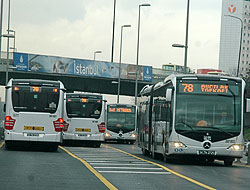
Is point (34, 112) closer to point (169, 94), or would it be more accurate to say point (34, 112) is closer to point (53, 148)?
point (53, 148)

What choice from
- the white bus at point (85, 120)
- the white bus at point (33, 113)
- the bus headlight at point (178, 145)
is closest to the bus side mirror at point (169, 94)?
the bus headlight at point (178, 145)

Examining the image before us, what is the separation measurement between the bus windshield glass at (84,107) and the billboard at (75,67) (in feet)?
102

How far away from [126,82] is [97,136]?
141 ft

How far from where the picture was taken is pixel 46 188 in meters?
12.6

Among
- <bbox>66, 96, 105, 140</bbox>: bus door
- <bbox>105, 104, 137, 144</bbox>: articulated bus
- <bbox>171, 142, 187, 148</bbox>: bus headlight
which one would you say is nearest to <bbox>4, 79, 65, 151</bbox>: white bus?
<bbox>171, 142, 187, 148</bbox>: bus headlight

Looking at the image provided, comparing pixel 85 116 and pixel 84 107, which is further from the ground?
pixel 84 107

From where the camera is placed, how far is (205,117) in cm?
2191

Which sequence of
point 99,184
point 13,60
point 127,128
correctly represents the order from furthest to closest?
point 13,60 → point 127,128 → point 99,184

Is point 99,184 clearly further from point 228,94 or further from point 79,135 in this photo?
point 79,135

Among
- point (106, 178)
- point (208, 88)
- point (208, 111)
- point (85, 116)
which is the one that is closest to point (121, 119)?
point (85, 116)

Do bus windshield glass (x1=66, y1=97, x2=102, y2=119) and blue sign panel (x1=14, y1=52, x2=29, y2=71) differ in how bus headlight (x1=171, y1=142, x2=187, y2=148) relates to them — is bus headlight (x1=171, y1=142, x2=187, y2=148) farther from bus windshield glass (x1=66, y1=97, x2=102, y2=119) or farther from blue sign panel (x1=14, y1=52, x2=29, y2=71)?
blue sign panel (x1=14, y1=52, x2=29, y2=71)

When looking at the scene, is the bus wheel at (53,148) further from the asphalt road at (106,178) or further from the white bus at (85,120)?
the asphalt road at (106,178)

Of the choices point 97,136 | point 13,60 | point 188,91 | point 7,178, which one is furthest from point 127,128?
point 7,178

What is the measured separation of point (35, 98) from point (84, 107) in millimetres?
10082
